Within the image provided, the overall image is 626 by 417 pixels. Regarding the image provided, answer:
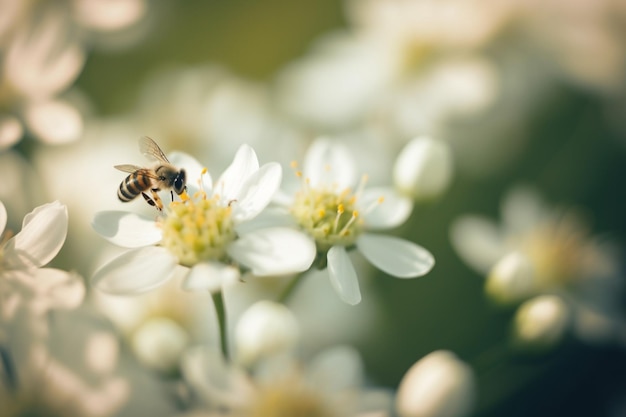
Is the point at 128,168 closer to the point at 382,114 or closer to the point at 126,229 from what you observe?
the point at 126,229

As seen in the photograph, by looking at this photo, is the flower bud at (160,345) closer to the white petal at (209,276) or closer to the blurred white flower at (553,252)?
the white petal at (209,276)

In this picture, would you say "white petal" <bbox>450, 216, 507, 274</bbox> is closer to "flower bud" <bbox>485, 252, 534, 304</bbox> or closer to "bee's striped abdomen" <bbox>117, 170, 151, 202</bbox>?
"flower bud" <bbox>485, 252, 534, 304</bbox>

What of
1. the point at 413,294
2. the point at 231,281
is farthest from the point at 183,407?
the point at 413,294

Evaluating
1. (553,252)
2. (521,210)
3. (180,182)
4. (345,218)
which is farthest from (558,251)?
(180,182)

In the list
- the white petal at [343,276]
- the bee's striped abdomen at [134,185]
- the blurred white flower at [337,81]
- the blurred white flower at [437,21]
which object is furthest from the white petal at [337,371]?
the blurred white flower at [437,21]

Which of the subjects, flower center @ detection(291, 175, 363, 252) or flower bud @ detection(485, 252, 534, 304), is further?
flower bud @ detection(485, 252, 534, 304)

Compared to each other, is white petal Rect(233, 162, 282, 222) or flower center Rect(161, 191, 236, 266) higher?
white petal Rect(233, 162, 282, 222)

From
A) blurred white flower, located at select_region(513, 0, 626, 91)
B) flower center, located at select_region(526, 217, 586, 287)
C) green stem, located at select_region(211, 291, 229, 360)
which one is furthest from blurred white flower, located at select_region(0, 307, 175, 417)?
blurred white flower, located at select_region(513, 0, 626, 91)
